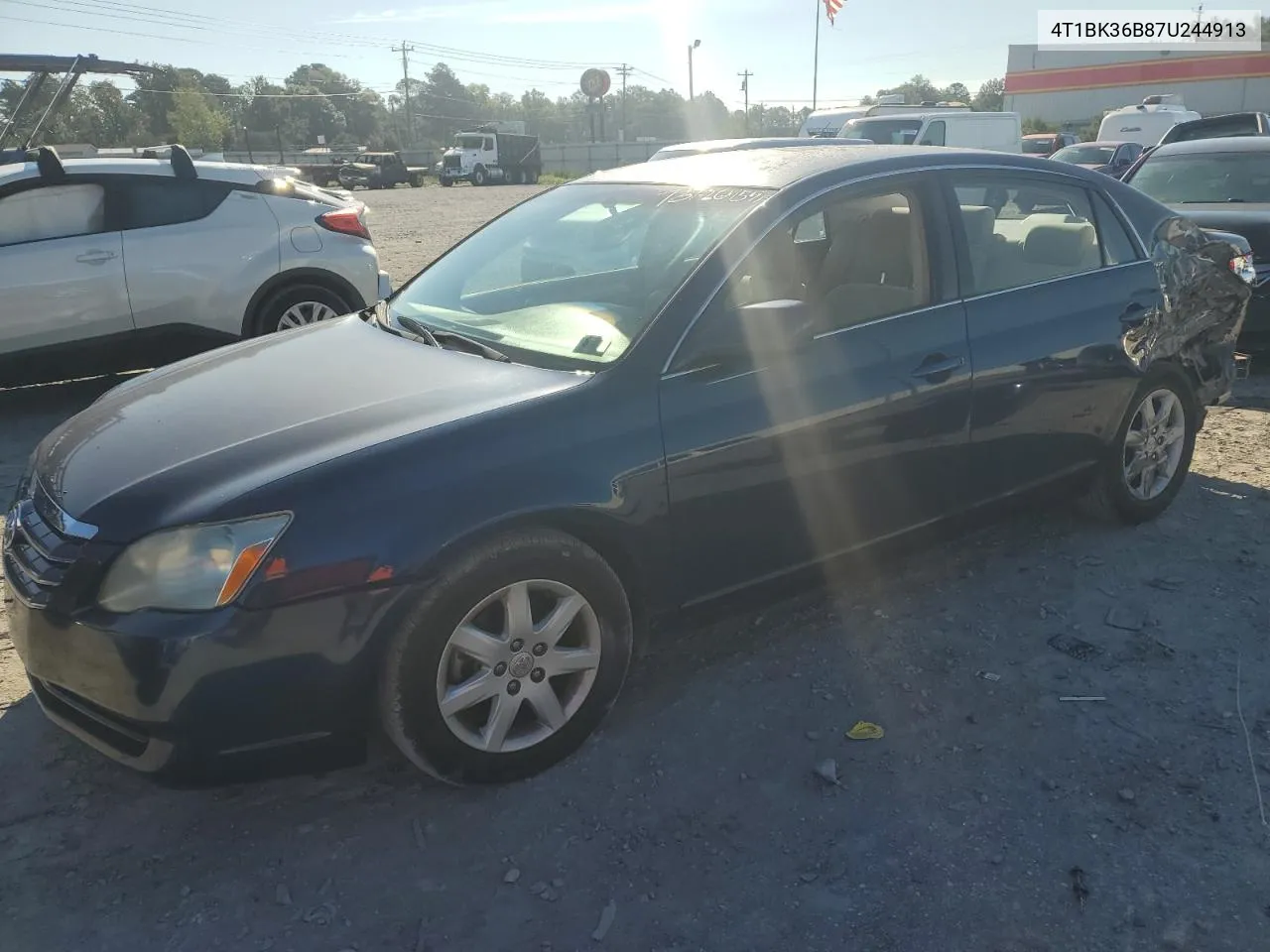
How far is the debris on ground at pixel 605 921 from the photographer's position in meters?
2.30

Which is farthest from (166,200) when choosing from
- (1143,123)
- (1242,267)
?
(1143,123)

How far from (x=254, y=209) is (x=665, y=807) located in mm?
5746

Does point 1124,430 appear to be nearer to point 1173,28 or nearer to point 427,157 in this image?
point 1173,28

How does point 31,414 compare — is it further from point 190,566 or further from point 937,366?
point 937,366

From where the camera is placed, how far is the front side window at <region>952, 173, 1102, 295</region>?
377 cm

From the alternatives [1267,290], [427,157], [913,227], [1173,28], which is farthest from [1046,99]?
[913,227]

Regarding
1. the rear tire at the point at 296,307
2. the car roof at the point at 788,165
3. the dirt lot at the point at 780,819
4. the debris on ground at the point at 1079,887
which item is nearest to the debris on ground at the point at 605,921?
the dirt lot at the point at 780,819

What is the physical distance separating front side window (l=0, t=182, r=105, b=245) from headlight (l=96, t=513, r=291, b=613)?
4933 mm

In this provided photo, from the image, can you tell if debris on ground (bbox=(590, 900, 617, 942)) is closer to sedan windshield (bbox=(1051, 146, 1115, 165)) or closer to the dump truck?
sedan windshield (bbox=(1051, 146, 1115, 165))

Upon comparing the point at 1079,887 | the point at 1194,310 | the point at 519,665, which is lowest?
the point at 1079,887

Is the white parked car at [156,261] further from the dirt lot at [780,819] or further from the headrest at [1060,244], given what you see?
the headrest at [1060,244]

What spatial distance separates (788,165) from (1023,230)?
113cm

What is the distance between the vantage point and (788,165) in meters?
3.59

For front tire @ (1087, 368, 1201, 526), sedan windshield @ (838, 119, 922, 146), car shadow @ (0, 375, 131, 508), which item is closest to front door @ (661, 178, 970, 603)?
front tire @ (1087, 368, 1201, 526)
